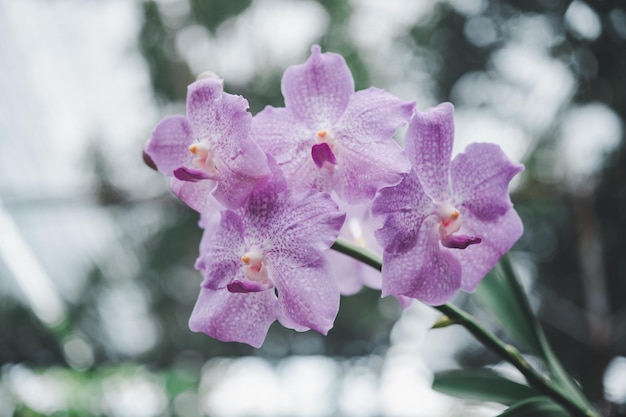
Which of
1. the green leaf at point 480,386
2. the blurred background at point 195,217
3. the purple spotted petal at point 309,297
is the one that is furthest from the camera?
the blurred background at point 195,217

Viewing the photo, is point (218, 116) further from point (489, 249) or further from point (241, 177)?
point (489, 249)

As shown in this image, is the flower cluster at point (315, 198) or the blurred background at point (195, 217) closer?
the flower cluster at point (315, 198)

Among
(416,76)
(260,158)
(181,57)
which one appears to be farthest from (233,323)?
(181,57)

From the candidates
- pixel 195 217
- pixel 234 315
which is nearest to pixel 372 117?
pixel 234 315

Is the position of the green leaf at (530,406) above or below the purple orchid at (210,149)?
below

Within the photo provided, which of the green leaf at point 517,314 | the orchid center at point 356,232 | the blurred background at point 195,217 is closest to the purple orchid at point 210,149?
the orchid center at point 356,232

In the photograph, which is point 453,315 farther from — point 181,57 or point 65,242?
point 181,57

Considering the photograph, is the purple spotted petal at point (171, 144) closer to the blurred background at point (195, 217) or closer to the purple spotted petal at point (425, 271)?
the purple spotted petal at point (425, 271)
